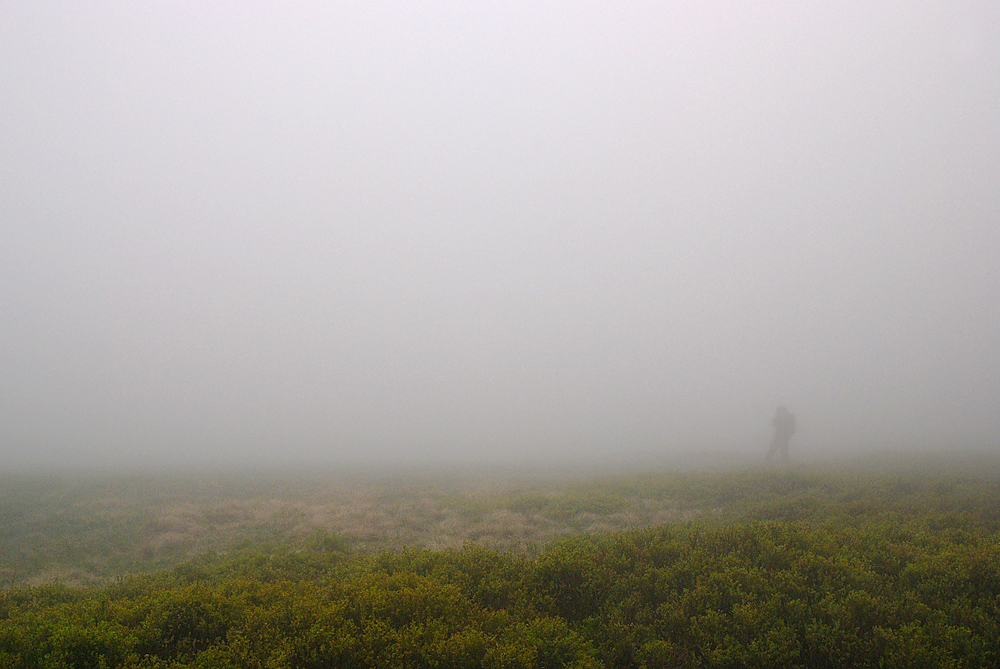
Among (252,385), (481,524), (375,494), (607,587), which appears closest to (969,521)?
(607,587)

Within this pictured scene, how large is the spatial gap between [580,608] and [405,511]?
11.3 m

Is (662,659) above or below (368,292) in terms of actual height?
below

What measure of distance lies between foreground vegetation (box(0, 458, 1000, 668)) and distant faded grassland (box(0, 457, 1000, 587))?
272cm

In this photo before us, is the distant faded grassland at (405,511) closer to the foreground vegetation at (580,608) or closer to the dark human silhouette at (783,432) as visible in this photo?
the foreground vegetation at (580,608)

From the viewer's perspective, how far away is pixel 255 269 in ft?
610

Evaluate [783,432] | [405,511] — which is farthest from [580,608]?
[783,432]

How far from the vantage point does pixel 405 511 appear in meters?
16.4

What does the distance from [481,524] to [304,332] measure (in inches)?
4315

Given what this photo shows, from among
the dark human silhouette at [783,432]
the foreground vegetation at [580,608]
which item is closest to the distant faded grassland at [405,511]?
the foreground vegetation at [580,608]

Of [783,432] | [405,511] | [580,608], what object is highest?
[580,608]

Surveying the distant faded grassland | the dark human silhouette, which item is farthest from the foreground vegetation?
the dark human silhouette

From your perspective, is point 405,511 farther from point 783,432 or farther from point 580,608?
point 783,432

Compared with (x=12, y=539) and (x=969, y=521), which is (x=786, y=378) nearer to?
(x=969, y=521)

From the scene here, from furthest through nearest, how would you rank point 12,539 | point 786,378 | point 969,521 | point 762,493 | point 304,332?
point 304,332 < point 786,378 < point 762,493 < point 12,539 < point 969,521
